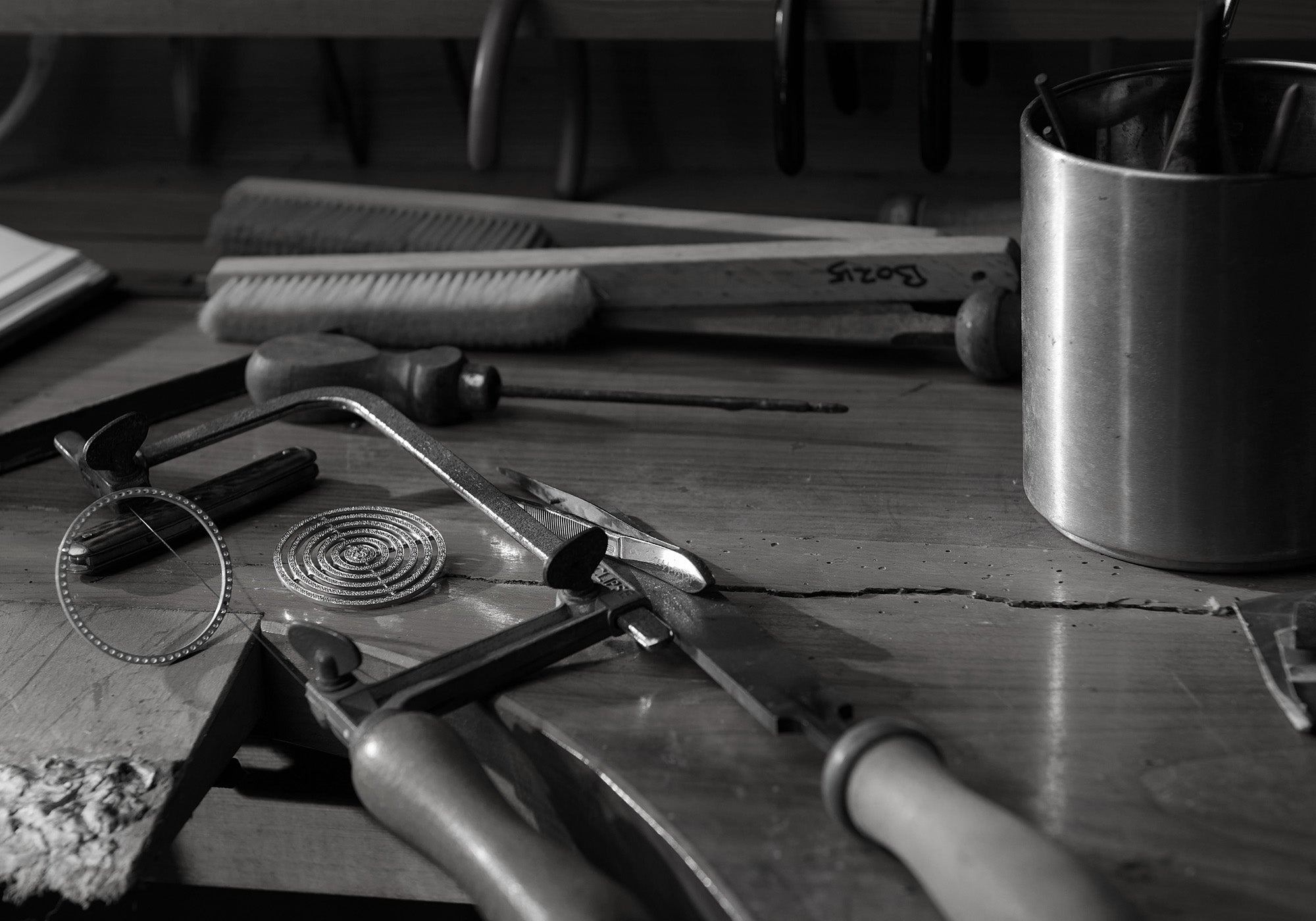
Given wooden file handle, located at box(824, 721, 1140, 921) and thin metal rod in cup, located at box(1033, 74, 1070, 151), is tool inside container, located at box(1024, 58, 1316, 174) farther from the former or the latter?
wooden file handle, located at box(824, 721, 1140, 921)

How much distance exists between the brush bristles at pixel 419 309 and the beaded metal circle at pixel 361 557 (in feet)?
0.66

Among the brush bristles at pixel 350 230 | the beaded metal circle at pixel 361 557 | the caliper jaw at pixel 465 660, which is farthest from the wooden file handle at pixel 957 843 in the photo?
the brush bristles at pixel 350 230

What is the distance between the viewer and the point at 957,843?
1.15 feet

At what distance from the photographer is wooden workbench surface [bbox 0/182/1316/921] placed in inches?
15.9

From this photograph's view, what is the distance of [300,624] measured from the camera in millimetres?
461

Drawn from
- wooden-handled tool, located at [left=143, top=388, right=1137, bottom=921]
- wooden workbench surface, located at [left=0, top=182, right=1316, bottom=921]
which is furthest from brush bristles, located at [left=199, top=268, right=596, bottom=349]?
wooden-handled tool, located at [left=143, top=388, right=1137, bottom=921]

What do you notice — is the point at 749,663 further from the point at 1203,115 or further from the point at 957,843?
the point at 1203,115

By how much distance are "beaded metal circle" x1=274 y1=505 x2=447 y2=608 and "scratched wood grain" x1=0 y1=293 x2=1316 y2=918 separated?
0.03ft

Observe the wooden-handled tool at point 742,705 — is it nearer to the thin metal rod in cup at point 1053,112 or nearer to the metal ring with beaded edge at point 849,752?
the metal ring with beaded edge at point 849,752

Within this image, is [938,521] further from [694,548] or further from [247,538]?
[247,538]

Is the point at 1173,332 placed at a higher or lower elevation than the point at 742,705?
higher

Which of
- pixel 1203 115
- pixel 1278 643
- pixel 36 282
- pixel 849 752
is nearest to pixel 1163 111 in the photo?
pixel 1203 115

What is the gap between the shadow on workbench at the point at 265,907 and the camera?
2.54 ft

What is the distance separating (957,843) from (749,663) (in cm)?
13
